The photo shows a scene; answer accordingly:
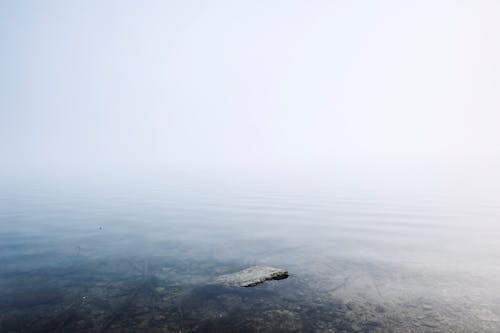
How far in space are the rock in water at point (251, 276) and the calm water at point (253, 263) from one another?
1.30ft

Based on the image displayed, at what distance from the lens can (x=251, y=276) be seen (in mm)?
14000

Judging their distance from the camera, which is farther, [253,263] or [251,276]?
[253,263]

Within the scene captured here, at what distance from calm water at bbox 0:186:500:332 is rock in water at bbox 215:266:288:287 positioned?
1.30 ft

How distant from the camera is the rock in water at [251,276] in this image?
530 inches

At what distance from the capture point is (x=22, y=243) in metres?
21.4

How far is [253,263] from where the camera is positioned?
16719 millimetres

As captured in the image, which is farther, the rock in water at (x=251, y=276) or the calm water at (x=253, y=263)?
the rock in water at (x=251, y=276)

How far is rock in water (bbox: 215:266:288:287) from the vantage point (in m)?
13.5

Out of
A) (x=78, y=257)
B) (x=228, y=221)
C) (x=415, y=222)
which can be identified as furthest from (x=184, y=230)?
(x=415, y=222)

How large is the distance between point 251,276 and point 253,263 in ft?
8.97

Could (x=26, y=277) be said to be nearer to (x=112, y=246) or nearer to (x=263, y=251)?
(x=112, y=246)

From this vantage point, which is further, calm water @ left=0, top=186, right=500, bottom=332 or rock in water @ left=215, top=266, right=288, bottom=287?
rock in water @ left=215, top=266, right=288, bottom=287

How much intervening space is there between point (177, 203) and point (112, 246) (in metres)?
19.6

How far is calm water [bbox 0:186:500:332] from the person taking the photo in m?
10.5
